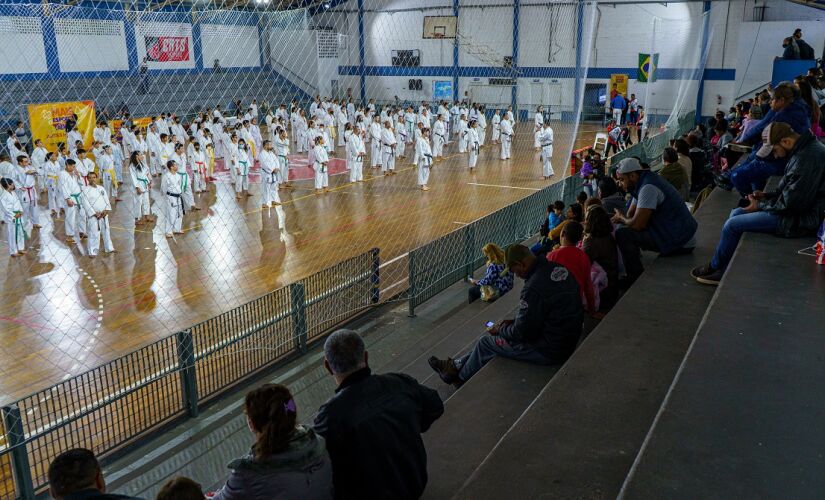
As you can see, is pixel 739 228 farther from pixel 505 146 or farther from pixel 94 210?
pixel 505 146

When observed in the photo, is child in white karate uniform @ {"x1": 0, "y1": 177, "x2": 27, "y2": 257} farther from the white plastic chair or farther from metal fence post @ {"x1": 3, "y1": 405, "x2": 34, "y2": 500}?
the white plastic chair

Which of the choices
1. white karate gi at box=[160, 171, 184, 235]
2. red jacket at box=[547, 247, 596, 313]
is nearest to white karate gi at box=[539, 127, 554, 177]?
white karate gi at box=[160, 171, 184, 235]

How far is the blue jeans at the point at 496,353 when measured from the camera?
394 centimetres

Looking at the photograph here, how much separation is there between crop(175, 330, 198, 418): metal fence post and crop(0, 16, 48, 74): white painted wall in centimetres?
1093

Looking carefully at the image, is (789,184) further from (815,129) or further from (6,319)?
(6,319)


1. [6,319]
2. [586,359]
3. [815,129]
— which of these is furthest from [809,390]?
[6,319]

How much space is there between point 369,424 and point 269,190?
10.3 meters

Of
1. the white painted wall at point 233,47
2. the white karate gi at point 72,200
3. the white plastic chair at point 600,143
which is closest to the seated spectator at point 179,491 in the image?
the white karate gi at point 72,200

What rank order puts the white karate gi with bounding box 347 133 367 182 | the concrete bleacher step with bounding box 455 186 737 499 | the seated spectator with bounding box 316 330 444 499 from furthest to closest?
the white karate gi with bounding box 347 133 367 182 < the concrete bleacher step with bounding box 455 186 737 499 < the seated spectator with bounding box 316 330 444 499

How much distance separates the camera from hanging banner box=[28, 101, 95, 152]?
49.3 feet

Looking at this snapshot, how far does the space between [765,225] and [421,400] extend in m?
2.70

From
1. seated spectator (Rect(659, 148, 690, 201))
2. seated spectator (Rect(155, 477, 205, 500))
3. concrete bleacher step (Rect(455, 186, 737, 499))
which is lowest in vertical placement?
concrete bleacher step (Rect(455, 186, 737, 499))

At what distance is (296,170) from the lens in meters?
16.3

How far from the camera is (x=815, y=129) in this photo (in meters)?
6.04
